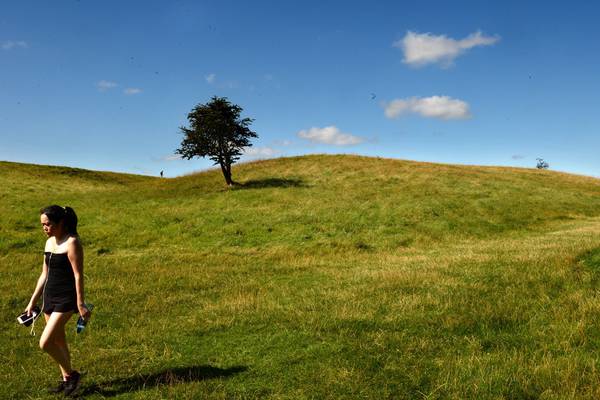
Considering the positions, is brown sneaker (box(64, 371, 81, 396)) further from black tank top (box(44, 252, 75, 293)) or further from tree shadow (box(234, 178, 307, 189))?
tree shadow (box(234, 178, 307, 189))

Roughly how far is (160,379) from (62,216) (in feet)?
10.6

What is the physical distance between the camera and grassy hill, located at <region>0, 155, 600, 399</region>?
22.7 feet

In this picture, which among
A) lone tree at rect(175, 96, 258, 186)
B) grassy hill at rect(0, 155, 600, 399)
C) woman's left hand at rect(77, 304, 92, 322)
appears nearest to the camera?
woman's left hand at rect(77, 304, 92, 322)

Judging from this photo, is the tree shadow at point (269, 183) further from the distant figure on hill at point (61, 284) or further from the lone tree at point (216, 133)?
the distant figure on hill at point (61, 284)

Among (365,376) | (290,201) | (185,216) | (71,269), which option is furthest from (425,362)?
(290,201)

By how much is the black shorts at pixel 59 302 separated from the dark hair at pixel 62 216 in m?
1.02

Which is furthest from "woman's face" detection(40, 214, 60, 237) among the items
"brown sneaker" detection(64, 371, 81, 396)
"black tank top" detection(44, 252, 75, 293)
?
"brown sneaker" detection(64, 371, 81, 396)

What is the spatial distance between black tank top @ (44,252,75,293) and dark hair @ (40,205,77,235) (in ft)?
1.46

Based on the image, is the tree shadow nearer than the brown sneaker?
No

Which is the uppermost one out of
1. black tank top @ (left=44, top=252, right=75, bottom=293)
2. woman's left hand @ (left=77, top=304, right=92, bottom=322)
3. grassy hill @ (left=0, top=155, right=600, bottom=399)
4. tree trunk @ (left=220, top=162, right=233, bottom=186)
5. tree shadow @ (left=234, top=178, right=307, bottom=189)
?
tree trunk @ (left=220, top=162, right=233, bottom=186)

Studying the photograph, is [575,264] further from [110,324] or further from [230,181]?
[230,181]

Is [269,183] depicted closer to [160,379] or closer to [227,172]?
[227,172]

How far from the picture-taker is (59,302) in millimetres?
6707

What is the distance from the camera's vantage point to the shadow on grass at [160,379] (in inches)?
275
